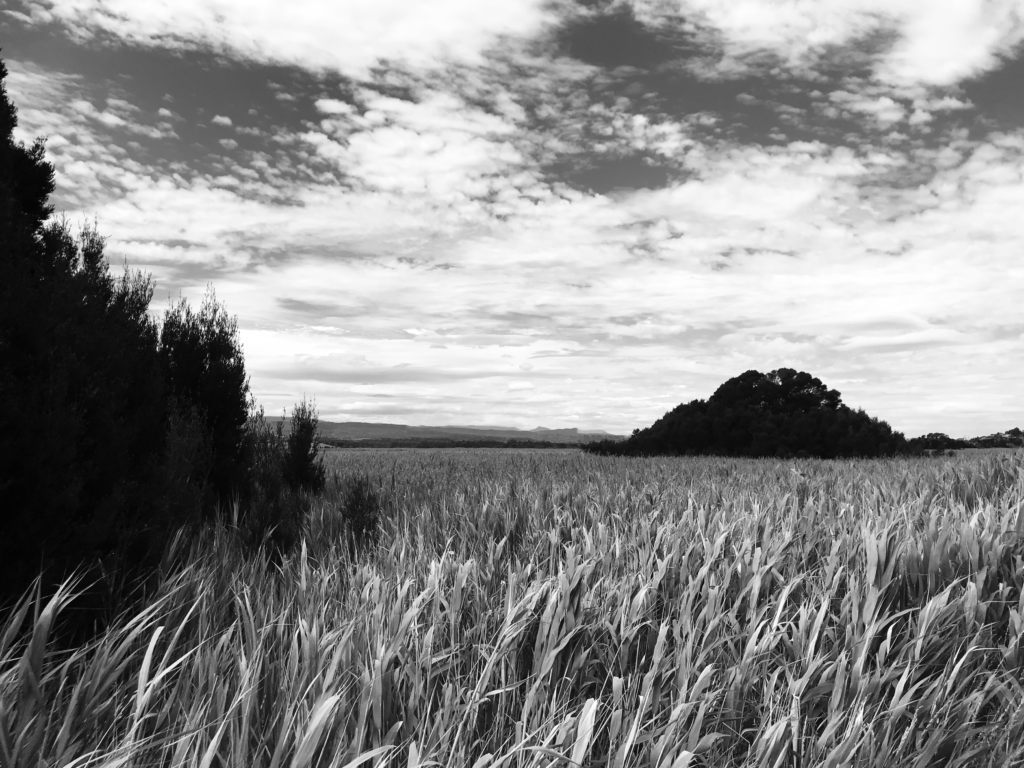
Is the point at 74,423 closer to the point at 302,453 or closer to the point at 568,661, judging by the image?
the point at 568,661

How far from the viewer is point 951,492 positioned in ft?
23.6

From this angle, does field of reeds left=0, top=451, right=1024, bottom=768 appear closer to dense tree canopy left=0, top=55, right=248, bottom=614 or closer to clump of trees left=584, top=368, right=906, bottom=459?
dense tree canopy left=0, top=55, right=248, bottom=614

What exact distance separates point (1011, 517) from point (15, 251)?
7286 millimetres

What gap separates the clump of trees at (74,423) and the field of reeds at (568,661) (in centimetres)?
42

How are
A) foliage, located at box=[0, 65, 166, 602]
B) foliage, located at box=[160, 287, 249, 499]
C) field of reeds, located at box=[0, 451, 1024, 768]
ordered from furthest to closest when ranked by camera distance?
foliage, located at box=[160, 287, 249, 499] → foliage, located at box=[0, 65, 166, 602] → field of reeds, located at box=[0, 451, 1024, 768]

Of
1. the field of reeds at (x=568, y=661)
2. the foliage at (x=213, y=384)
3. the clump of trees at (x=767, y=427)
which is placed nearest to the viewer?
the field of reeds at (x=568, y=661)

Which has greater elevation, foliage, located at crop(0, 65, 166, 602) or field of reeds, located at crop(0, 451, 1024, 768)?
foliage, located at crop(0, 65, 166, 602)

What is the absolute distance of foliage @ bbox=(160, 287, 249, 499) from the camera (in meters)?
7.91

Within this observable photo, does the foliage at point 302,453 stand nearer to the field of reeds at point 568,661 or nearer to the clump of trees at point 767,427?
the field of reeds at point 568,661

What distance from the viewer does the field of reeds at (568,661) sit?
2.19 metres

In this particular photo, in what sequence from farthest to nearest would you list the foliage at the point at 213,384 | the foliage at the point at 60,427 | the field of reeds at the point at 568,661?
the foliage at the point at 213,384 → the foliage at the point at 60,427 → the field of reeds at the point at 568,661

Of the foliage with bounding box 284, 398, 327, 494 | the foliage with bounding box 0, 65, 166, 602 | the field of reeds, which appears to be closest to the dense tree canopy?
the foliage with bounding box 0, 65, 166, 602

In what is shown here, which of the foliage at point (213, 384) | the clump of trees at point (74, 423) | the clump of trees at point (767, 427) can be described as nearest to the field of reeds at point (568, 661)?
the clump of trees at point (74, 423)

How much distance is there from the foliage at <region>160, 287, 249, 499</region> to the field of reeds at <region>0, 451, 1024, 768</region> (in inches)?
104
